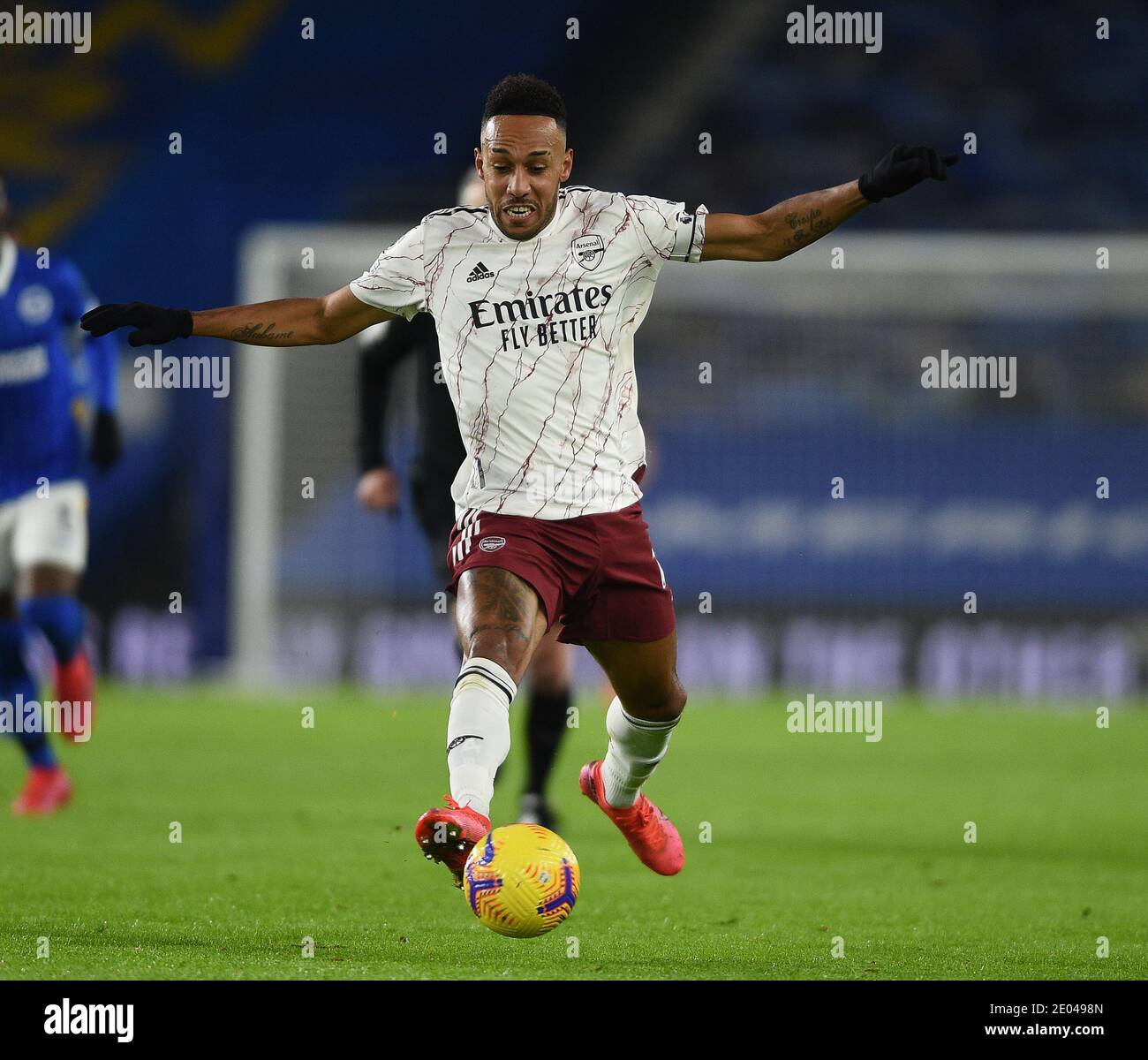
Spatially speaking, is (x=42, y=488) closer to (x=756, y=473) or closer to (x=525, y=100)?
(x=525, y=100)

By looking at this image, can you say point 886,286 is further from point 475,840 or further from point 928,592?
point 475,840

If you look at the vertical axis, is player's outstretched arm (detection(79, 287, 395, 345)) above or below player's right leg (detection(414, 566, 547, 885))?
above

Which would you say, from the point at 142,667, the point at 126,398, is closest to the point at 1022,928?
the point at 142,667

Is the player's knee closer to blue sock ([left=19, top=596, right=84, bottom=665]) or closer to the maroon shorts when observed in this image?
the maroon shorts

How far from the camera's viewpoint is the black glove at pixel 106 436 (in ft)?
28.9

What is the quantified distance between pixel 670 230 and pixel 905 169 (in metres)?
0.65

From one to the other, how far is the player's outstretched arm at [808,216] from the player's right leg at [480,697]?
999 mm

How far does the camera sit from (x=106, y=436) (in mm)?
8820

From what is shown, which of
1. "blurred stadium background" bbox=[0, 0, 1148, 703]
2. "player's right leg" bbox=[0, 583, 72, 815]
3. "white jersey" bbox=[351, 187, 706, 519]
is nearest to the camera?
"white jersey" bbox=[351, 187, 706, 519]

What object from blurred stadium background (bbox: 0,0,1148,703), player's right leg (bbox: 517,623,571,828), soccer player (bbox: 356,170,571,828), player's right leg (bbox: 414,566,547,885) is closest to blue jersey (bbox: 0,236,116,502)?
soccer player (bbox: 356,170,571,828)

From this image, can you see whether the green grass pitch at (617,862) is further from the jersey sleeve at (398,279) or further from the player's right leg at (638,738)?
the jersey sleeve at (398,279)

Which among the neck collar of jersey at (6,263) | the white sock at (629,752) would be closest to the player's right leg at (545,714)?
the white sock at (629,752)

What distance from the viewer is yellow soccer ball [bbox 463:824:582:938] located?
4234 millimetres


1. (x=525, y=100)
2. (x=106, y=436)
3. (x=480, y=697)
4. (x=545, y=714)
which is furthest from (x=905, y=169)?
(x=106, y=436)
